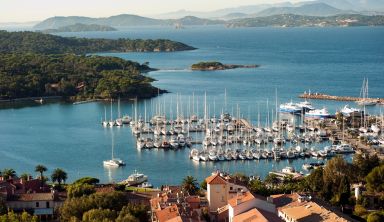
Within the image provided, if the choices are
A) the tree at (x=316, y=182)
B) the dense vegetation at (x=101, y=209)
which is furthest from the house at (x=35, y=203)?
the tree at (x=316, y=182)

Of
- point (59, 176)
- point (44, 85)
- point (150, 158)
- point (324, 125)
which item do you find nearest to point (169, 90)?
point (44, 85)

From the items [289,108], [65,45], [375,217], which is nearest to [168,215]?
[375,217]

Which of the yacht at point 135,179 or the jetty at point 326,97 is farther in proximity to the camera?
the jetty at point 326,97

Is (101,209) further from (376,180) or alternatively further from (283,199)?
(376,180)

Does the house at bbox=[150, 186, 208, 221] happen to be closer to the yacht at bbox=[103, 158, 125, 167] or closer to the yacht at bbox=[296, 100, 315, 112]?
the yacht at bbox=[103, 158, 125, 167]

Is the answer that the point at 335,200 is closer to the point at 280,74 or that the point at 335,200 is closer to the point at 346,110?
the point at 346,110

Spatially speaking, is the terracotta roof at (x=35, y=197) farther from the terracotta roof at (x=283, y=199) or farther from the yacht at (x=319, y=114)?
the yacht at (x=319, y=114)

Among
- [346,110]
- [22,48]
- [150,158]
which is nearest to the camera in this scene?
[150,158]
